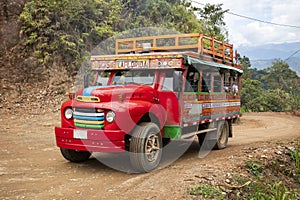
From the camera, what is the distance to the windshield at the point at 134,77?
287 inches

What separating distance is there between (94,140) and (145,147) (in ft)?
3.21

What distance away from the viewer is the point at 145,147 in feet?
20.4

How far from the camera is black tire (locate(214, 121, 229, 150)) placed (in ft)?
30.8

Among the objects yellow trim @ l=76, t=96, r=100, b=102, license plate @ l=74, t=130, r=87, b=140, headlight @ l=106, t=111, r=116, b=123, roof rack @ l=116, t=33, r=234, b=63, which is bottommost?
license plate @ l=74, t=130, r=87, b=140

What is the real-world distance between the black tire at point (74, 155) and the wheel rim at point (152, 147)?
1.77 metres

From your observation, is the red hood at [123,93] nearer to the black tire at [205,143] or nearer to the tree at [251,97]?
the black tire at [205,143]

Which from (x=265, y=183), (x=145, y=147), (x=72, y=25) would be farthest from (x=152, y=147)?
(x=72, y=25)

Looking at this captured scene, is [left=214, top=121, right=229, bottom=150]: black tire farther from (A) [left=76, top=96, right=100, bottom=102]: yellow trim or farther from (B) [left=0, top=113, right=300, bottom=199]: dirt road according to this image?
(A) [left=76, top=96, right=100, bottom=102]: yellow trim

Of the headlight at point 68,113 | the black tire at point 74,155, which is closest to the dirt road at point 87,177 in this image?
the black tire at point 74,155

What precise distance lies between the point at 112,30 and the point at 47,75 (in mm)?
5555

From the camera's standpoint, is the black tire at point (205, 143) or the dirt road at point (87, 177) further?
the black tire at point (205, 143)

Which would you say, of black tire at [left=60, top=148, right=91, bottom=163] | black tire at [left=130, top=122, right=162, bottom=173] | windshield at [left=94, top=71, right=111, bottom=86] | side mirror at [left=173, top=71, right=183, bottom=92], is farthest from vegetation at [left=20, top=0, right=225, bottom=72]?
black tire at [left=130, top=122, right=162, bottom=173]

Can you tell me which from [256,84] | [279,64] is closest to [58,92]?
[256,84]

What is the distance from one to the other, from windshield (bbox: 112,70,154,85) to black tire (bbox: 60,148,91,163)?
179cm
